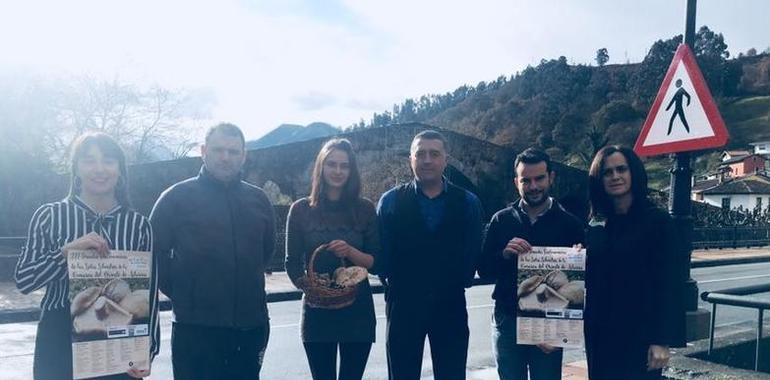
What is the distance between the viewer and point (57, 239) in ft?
9.91

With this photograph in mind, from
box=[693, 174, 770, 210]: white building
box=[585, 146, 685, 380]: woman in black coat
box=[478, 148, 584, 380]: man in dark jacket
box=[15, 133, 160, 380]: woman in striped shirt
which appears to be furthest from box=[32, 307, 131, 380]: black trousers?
box=[693, 174, 770, 210]: white building

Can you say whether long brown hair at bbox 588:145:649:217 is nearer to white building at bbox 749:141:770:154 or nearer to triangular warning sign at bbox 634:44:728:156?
triangular warning sign at bbox 634:44:728:156

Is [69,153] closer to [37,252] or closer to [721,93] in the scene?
[37,252]

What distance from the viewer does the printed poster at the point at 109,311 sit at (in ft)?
9.65

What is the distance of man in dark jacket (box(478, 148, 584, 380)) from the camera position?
364 centimetres

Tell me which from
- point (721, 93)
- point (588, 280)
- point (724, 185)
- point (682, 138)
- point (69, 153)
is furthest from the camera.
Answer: point (721, 93)

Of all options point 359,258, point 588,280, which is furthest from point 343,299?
point 588,280

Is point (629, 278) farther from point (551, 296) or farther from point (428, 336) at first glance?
point (428, 336)

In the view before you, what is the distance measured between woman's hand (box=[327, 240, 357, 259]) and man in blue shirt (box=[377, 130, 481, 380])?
276 millimetres

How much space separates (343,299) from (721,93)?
12807cm

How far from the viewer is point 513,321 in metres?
3.67

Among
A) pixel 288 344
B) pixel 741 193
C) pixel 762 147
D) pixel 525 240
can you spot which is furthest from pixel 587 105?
pixel 525 240

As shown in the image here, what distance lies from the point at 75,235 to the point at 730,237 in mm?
34499

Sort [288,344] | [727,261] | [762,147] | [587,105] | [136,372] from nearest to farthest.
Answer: [136,372] → [288,344] → [727,261] → [762,147] → [587,105]
